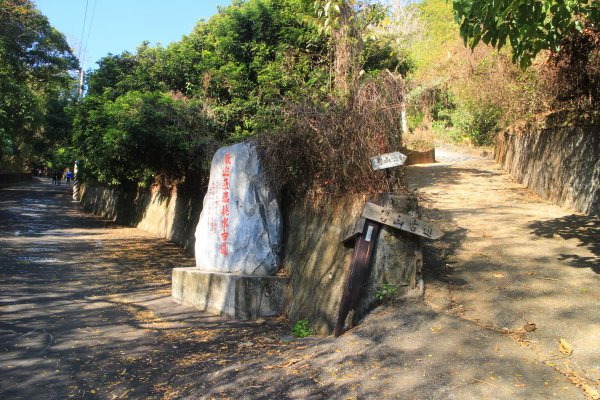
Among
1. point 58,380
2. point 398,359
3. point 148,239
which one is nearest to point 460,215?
point 398,359

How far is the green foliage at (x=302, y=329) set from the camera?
22.6 feet

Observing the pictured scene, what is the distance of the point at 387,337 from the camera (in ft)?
17.2

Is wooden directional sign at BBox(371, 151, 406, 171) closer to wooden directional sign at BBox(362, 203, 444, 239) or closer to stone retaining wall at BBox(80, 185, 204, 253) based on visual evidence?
wooden directional sign at BBox(362, 203, 444, 239)

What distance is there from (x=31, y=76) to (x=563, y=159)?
3087 cm

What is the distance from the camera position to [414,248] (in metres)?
6.01

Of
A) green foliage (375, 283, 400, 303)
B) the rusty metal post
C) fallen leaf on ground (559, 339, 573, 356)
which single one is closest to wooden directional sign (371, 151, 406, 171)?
the rusty metal post

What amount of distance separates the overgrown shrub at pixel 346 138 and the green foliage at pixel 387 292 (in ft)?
3.93

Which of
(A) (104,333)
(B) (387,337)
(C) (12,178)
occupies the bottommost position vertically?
(A) (104,333)

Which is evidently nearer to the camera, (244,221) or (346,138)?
(346,138)

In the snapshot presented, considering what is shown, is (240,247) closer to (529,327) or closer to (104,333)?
(104,333)

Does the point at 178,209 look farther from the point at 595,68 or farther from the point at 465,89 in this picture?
the point at 595,68

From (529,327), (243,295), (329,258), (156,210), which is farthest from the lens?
(156,210)

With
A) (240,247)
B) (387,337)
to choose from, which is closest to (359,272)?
(387,337)

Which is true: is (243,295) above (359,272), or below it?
below
